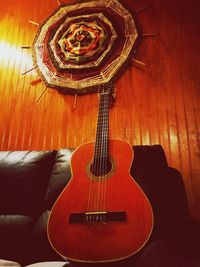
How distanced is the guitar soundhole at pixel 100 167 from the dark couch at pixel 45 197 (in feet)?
0.47

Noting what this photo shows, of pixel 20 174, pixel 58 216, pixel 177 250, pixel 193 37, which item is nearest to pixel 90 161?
pixel 58 216

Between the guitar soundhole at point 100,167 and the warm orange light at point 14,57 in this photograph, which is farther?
the warm orange light at point 14,57

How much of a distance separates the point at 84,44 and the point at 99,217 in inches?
72.9

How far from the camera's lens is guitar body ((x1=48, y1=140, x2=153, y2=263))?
3.43ft

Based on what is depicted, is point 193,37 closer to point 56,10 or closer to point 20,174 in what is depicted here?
point 56,10

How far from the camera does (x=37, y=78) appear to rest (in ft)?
8.59

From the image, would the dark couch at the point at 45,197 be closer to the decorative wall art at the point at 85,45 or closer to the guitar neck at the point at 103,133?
the guitar neck at the point at 103,133

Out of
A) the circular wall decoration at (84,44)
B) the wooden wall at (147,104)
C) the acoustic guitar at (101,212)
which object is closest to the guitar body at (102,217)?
the acoustic guitar at (101,212)

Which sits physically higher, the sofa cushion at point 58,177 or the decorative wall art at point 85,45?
the decorative wall art at point 85,45

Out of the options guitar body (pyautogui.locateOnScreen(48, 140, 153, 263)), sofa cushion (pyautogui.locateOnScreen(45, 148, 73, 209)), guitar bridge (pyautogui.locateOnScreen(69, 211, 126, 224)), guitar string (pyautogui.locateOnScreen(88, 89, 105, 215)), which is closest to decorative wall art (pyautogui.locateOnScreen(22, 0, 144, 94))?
sofa cushion (pyautogui.locateOnScreen(45, 148, 73, 209))

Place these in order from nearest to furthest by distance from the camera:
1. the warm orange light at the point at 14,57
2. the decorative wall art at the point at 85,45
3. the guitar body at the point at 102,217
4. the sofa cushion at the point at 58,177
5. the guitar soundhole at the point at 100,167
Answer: the guitar body at the point at 102,217 → the guitar soundhole at the point at 100,167 → the sofa cushion at the point at 58,177 → the decorative wall art at the point at 85,45 → the warm orange light at the point at 14,57

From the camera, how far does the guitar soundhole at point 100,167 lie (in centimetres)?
140

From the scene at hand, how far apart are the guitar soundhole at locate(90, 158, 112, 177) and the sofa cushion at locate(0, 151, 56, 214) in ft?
1.42

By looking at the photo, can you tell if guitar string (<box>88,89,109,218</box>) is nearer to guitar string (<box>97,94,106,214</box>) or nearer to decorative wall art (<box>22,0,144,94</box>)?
guitar string (<box>97,94,106,214</box>)
